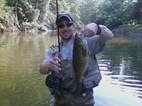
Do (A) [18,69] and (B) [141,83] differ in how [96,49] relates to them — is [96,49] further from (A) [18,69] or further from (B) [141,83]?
(A) [18,69]

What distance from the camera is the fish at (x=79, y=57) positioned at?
13.4 ft

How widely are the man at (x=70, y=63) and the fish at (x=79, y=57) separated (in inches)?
12.0

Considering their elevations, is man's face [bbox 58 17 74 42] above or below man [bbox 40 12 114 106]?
above

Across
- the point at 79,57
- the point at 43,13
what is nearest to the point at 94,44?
the point at 79,57

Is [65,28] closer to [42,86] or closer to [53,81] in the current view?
[53,81]

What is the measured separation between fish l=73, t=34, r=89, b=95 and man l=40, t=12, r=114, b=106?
304 millimetres

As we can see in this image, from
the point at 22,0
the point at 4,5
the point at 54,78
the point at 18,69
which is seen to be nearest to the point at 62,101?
the point at 54,78

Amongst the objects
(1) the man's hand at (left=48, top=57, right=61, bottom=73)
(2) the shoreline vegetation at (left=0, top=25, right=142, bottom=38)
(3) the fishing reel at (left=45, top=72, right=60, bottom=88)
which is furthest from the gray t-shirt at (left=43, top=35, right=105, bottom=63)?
(2) the shoreline vegetation at (left=0, top=25, right=142, bottom=38)

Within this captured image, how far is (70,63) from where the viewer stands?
190 inches

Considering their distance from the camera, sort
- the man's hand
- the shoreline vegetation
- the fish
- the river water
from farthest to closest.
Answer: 1. the shoreline vegetation
2. the river water
3. the man's hand
4. the fish

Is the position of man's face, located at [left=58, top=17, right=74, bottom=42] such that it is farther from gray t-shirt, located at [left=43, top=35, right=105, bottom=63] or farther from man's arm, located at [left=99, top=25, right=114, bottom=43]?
man's arm, located at [left=99, top=25, right=114, bottom=43]

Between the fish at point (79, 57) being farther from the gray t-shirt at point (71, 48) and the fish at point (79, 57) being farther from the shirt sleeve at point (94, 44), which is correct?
the shirt sleeve at point (94, 44)

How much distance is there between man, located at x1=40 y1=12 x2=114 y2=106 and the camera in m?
4.78

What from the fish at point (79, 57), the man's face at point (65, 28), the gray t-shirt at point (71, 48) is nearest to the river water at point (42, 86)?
the gray t-shirt at point (71, 48)
